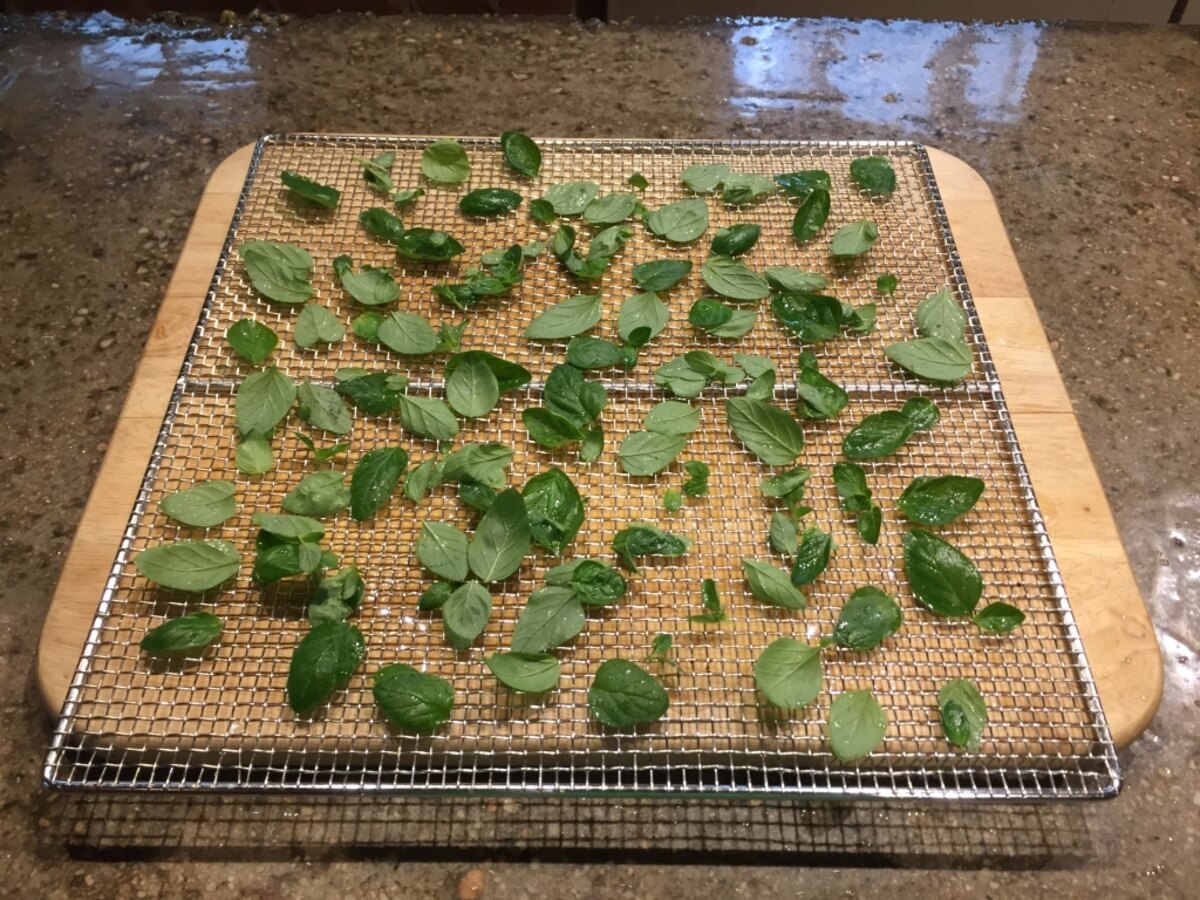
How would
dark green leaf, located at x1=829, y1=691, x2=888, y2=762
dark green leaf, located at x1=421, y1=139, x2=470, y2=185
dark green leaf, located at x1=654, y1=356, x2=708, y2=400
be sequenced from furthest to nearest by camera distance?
dark green leaf, located at x1=421, y1=139, x2=470, y2=185, dark green leaf, located at x1=654, y1=356, x2=708, y2=400, dark green leaf, located at x1=829, y1=691, x2=888, y2=762

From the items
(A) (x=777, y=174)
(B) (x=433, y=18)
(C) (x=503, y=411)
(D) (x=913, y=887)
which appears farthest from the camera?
(B) (x=433, y=18)

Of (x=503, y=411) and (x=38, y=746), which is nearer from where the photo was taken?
(x=38, y=746)

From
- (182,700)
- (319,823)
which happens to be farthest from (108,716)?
(319,823)

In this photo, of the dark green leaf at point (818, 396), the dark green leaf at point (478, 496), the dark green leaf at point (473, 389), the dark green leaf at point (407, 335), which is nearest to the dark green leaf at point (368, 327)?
the dark green leaf at point (407, 335)

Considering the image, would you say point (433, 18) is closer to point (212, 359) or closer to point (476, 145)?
point (476, 145)

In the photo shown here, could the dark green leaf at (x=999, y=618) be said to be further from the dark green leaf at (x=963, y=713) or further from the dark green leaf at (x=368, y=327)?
the dark green leaf at (x=368, y=327)

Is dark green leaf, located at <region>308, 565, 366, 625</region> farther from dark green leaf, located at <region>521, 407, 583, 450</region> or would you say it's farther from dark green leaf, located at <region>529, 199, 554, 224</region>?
dark green leaf, located at <region>529, 199, 554, 224</region>

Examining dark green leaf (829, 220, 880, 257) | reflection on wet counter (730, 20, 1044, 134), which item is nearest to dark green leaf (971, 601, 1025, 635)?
dark green leaf (829, 220, 880, 257)
